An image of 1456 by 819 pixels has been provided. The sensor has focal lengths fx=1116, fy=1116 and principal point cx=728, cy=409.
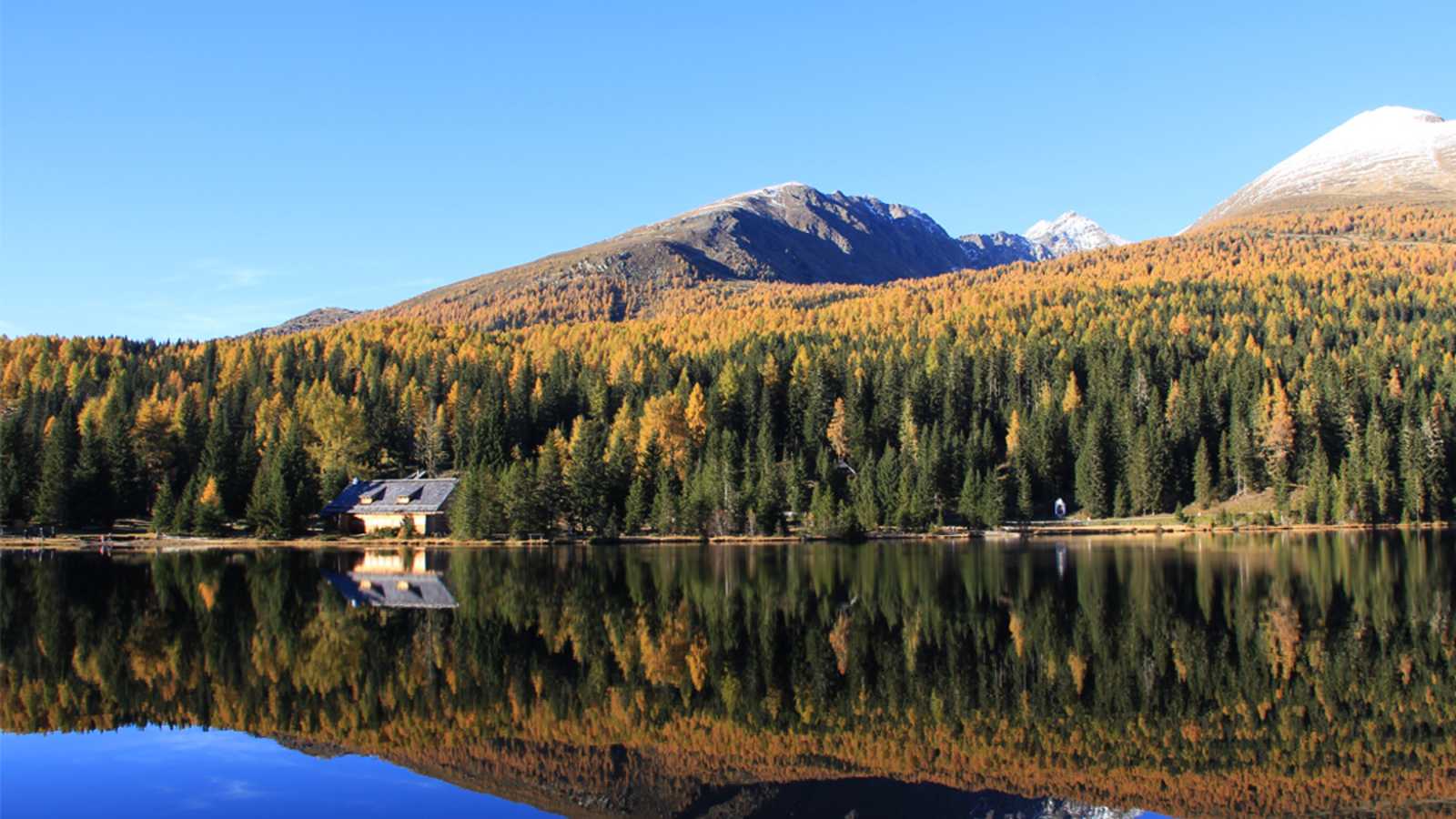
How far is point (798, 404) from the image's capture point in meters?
128

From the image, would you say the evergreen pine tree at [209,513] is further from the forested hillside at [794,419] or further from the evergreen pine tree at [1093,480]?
the evergreen pine tree at [1093,480]

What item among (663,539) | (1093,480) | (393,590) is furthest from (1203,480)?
(393,590)

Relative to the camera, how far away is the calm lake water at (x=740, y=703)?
18875 millimetres

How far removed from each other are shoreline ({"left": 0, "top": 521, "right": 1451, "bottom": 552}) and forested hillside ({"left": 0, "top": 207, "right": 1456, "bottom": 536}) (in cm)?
157

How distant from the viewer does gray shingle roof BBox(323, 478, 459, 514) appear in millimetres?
100375

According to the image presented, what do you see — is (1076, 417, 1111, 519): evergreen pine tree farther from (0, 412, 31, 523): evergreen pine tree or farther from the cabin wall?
(0, 412, 31, 523): evergreen pine tree

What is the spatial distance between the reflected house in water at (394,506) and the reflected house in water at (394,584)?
2593cm

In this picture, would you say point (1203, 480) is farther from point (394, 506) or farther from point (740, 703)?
point (740, 703)

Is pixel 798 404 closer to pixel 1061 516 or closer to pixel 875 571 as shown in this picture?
pixel 1061 516

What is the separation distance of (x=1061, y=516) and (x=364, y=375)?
90392 millimetres

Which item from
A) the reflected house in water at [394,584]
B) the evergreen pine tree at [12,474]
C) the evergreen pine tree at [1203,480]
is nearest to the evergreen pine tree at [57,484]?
the evergreen pine tree at [12,474]

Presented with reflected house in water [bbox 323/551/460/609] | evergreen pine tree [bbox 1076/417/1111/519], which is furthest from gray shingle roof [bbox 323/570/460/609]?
evergreen pine tree [bbox 1076/417/1111/519]

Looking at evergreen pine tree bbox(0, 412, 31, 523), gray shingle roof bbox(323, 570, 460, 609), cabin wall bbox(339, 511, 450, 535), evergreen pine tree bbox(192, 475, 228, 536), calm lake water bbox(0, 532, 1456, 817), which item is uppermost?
evergreen pine tree bbox(0, 412, 31, 523)

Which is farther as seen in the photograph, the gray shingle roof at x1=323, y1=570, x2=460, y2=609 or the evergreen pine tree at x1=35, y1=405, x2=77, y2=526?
the evergreen pine tree at x1=35, y1=405, x2=77, y2=526
